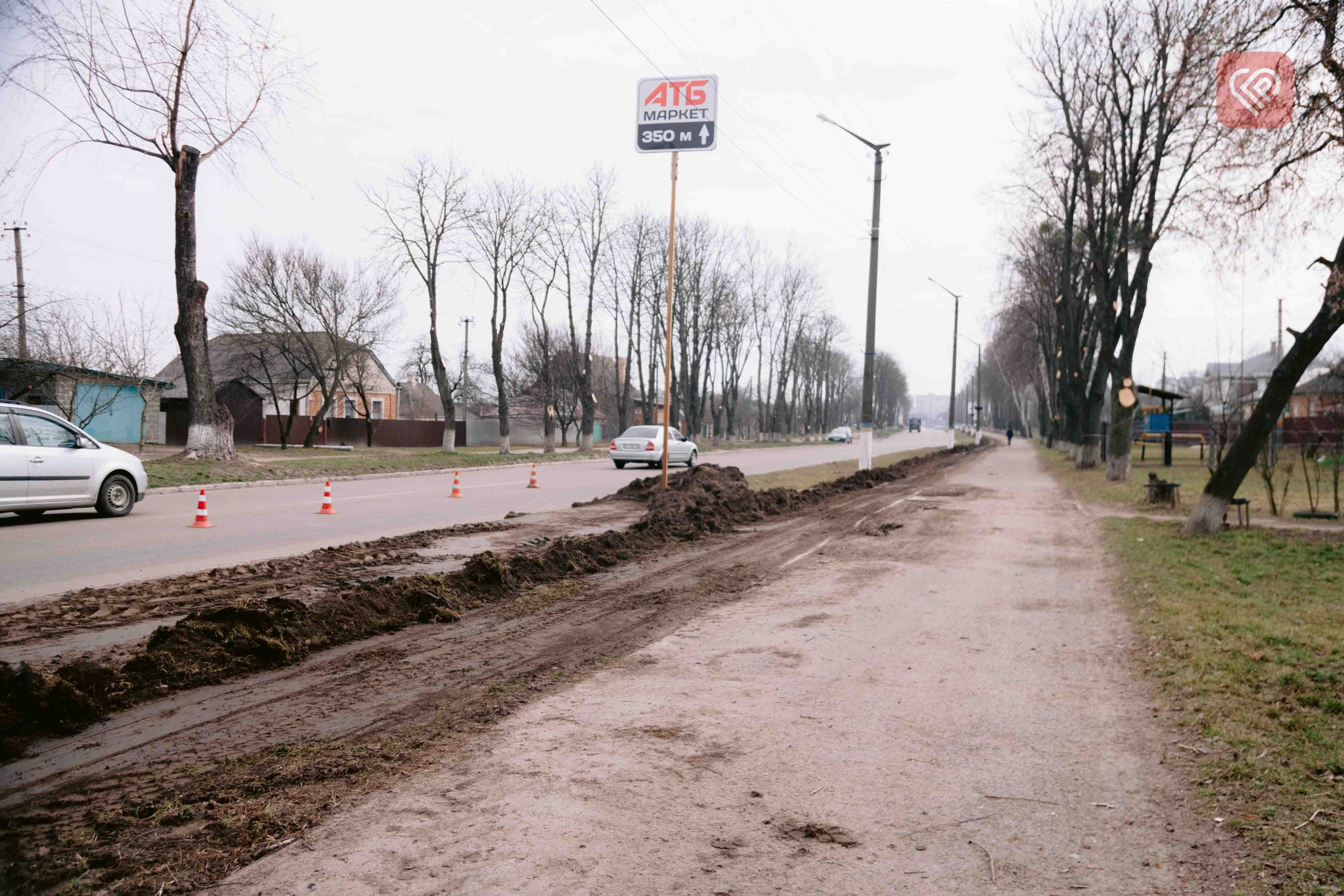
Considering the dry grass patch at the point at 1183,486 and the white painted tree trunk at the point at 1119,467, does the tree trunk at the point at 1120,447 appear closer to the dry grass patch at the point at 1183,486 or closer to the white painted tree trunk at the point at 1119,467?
the white painted tree trunk at the point at 1119,467

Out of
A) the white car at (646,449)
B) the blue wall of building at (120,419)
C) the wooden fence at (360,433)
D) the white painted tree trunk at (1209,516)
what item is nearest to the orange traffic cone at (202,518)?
the white painted tree trunk at (1209,516)

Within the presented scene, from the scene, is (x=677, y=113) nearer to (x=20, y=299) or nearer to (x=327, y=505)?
(x=327, y=505)

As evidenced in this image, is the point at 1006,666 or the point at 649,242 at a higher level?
the point at 649,242

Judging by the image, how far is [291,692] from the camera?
527 cm

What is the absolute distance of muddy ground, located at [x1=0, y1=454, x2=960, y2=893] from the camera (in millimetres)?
3432

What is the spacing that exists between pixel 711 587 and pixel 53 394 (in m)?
31.7

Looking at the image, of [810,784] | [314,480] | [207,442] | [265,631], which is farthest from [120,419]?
[810,784]

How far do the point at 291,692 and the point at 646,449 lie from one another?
25.9 metres

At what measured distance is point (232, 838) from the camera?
11.2ft

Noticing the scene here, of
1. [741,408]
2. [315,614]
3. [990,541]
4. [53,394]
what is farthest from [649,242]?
[741,408]

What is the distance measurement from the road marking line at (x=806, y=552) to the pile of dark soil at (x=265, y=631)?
1.88 metres

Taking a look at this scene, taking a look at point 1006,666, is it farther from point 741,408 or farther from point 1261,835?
point 741,408

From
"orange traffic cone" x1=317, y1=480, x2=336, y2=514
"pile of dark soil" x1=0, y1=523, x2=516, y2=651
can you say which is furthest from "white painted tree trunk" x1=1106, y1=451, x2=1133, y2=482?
"pile of dark soil" x1=0, y1=523, x2=516, y2=651

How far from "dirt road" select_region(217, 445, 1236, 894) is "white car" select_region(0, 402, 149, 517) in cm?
1024
